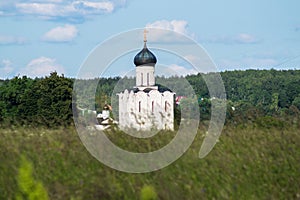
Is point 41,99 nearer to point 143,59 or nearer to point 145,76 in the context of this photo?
point 145,76

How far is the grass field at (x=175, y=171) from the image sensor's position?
9.42 meters

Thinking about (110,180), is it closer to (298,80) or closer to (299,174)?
(299,174)

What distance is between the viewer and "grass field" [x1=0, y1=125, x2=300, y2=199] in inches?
371

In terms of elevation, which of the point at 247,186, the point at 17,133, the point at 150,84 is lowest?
the point at 247,186

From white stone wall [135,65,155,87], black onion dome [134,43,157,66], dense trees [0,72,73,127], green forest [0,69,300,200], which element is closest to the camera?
green forest [0,69,300,200]

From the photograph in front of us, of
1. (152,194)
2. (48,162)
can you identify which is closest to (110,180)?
(48,162)

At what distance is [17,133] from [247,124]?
12.4 ft

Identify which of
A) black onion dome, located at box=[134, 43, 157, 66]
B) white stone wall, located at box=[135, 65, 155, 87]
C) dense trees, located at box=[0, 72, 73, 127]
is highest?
black onion dome, located at box=[134, 43, 157, 66]

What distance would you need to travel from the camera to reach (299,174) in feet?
32.7

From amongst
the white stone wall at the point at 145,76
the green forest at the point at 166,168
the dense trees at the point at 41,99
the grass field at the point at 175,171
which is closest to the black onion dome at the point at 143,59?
the white stone wall at the point at 145,76

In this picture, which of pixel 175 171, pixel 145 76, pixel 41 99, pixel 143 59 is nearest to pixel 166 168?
pixel 175 171

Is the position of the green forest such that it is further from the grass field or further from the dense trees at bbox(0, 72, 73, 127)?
the dense trees at bbox(0, 72, 73, 127)

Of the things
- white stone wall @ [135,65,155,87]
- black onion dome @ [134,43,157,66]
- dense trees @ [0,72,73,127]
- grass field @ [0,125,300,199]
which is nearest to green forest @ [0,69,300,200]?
grass field @ [0,125,300,199]

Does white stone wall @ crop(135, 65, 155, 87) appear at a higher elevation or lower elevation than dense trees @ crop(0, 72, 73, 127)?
higher
